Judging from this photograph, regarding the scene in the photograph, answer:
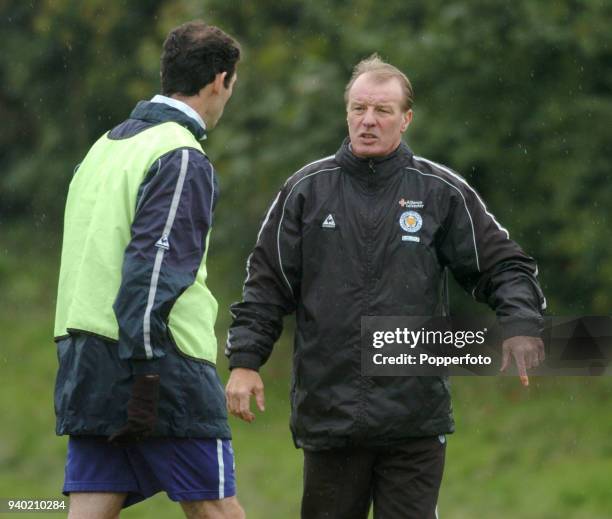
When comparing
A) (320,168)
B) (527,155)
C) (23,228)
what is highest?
(23,228)

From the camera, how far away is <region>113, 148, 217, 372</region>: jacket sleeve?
4.73 metres

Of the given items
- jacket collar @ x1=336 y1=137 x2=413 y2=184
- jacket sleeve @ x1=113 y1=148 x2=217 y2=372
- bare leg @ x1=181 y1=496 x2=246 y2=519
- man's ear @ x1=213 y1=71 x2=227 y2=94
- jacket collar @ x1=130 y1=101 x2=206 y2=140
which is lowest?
bare leg @ x1=181 y1=496 x2=246 y2=519

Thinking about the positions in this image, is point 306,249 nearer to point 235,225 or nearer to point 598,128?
point 598,128

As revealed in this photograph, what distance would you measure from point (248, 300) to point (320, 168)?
559mm

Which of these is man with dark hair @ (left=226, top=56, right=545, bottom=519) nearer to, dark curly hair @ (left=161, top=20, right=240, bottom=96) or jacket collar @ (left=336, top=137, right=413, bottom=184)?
jacket collar @ (left=336, top=137, right=413, bottom=184)

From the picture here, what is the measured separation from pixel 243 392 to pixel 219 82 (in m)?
1.11

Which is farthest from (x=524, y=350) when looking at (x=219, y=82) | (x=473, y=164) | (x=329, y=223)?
(x=473, y=164)

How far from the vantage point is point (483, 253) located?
5.25m

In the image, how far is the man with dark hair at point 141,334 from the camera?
4750 mm

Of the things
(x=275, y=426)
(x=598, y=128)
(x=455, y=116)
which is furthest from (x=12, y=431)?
(x=598, y=128)

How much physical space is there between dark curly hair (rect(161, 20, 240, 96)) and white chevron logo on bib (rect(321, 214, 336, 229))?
65 cm

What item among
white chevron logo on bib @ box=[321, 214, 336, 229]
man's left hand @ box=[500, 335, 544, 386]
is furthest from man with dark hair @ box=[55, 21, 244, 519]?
man's left hand @ box=[500, 335, 544, 386]

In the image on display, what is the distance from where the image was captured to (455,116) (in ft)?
34.9

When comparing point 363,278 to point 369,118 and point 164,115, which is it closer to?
point 369,118
